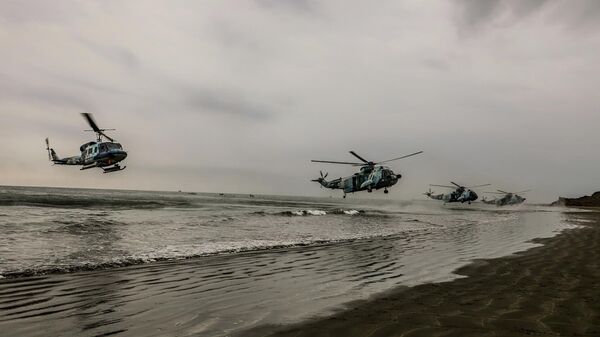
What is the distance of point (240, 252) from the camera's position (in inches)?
524

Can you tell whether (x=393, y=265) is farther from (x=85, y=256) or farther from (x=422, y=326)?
(x=85, y=256)

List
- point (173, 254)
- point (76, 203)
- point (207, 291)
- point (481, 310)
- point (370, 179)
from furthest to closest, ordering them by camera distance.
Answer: point (76, 203) → point (370, 179) → point (173, 254) → point (207, 291) → point (481, 310)

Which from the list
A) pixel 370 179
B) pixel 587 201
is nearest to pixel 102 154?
pixel 370 179

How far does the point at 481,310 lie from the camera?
5375 mm

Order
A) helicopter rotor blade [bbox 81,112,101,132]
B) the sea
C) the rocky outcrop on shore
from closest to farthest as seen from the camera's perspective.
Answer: the sea
helicopter rotor blade [bbox 81,112,101,132]
the rocky outcrop on shore

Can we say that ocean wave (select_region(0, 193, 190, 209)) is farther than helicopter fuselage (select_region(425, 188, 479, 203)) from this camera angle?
No

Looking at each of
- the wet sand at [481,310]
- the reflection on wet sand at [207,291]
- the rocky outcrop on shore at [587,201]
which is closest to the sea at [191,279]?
the reflection on wet sand at [207,291]

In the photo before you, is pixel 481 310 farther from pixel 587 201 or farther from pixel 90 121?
pixel 587 201

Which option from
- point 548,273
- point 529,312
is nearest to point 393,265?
point 548,273

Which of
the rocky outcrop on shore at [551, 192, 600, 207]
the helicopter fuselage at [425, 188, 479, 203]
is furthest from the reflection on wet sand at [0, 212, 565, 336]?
the rocky outcrop on shore at [551, 192, 600, 207]

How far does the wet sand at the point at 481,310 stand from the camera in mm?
4484

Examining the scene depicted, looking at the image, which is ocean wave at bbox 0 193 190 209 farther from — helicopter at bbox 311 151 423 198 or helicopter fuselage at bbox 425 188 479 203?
helicopter fuselage at bbox 425 188 479 203

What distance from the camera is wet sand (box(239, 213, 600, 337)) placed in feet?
14.7

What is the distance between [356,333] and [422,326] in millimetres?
882
